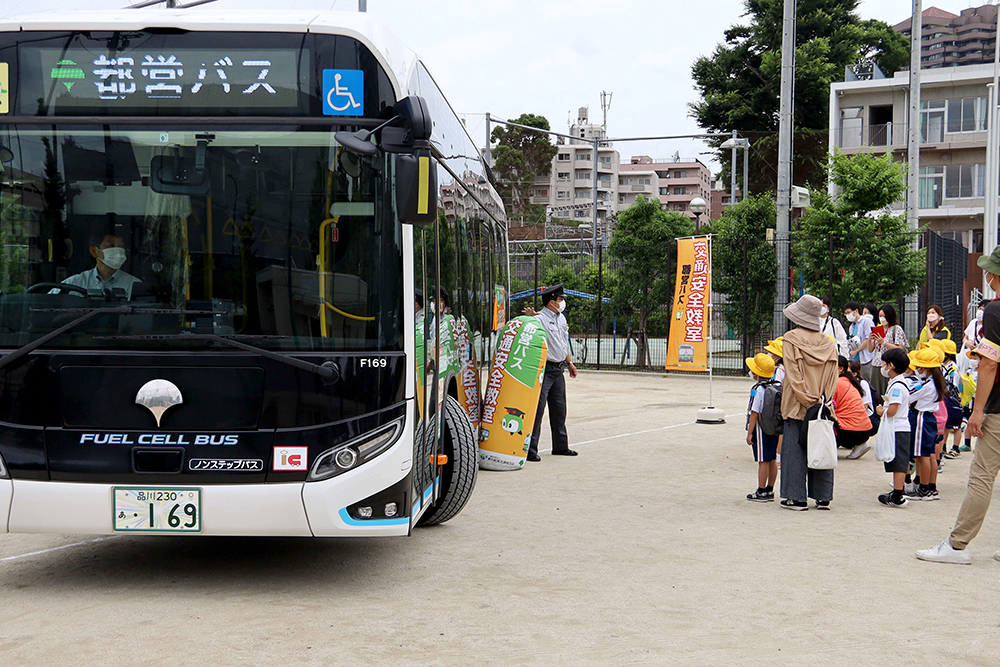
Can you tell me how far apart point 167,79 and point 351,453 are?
2.29 m

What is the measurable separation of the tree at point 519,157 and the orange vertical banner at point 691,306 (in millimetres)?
50763

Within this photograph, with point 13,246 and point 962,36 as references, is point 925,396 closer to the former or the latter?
point 13,246

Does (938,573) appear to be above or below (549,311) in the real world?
below

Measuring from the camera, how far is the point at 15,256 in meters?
5.61

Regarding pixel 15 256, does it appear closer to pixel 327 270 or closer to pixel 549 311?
pixel 327 270

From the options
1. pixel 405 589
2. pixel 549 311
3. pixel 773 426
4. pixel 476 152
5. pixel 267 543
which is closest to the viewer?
pixel 405 589

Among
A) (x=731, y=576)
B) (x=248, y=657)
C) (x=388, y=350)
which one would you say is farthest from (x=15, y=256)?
(x=731, y=576)

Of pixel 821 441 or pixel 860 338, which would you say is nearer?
pixel 821 441

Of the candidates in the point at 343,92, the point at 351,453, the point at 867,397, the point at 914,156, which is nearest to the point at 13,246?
the point at 343,92

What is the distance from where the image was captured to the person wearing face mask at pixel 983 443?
664cm

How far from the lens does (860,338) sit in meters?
14.9

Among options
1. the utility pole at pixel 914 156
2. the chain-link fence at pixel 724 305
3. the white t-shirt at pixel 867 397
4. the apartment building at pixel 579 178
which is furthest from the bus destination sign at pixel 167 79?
the apartment building at pixel 579 178

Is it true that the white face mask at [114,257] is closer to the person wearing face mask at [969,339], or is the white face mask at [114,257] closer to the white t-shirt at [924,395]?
the white t-shirt at [924,395]

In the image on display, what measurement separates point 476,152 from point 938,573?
6.01 metres
